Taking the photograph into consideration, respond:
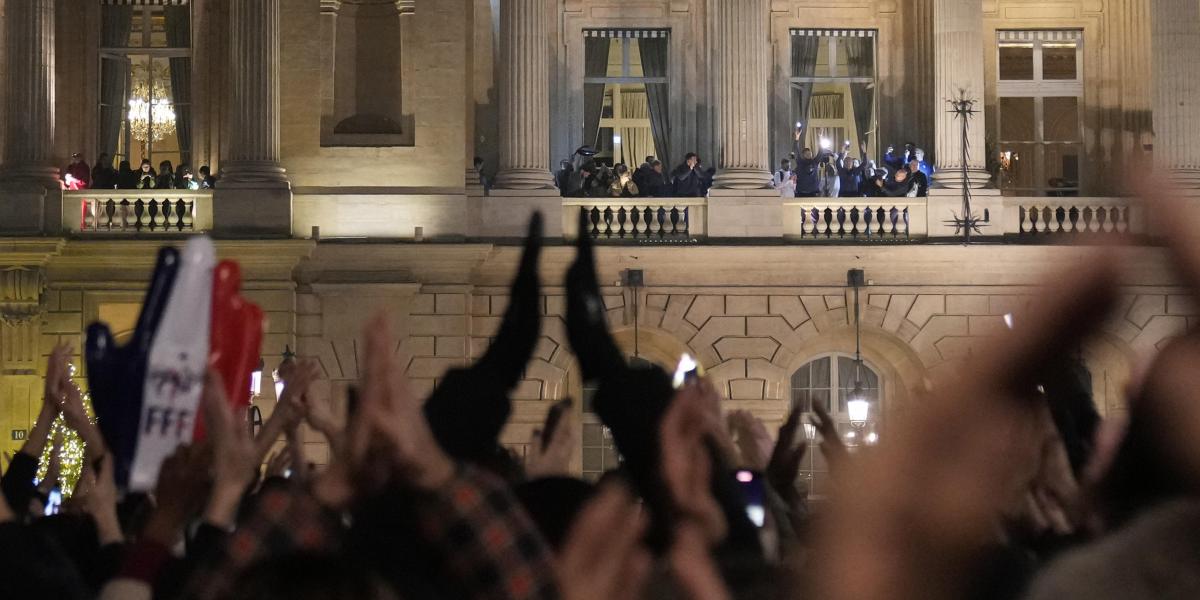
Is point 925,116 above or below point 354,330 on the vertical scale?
above

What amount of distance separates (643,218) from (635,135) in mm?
3194

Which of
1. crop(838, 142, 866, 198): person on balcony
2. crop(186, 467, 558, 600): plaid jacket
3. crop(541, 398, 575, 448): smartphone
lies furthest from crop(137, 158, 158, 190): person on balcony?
crop(186, 467, 558, 600): plaid jacket

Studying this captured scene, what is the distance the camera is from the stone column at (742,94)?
32625 millimetres

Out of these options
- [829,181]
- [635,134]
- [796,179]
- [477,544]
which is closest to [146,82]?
[635,134]

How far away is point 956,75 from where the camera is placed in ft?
108

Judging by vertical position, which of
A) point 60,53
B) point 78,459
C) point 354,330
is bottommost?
point 78,459

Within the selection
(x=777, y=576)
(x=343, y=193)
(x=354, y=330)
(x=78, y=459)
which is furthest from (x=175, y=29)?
(x=777, y=576)

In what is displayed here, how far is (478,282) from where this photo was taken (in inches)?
1268

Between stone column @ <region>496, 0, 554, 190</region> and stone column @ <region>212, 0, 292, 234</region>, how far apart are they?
13.0 ft

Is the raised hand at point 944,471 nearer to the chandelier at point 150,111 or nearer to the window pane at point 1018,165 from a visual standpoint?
the chandelier at point 150,111

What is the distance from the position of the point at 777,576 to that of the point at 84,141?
99.2 ft

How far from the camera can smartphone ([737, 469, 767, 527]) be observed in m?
7.92

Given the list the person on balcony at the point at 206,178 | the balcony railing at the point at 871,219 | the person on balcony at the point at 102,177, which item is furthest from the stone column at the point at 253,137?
the balcony railing at the point at 871,219

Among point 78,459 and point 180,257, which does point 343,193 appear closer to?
point 78,459
